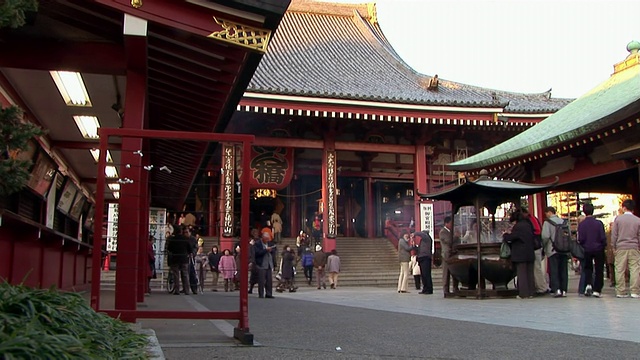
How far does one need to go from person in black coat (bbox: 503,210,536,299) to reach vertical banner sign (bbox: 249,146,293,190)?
40.3 ft

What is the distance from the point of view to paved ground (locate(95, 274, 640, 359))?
185 inches

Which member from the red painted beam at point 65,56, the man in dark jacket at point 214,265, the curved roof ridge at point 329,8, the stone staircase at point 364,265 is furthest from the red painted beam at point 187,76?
the curved roof ridge at point 329,8

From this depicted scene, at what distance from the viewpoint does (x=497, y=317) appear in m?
7.53

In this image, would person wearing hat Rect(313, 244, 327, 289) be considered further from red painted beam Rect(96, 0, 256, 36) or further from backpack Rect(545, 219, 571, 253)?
red painted beam Rect(96, 0, 256, 36)

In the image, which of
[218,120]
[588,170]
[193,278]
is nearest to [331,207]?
[193,278]

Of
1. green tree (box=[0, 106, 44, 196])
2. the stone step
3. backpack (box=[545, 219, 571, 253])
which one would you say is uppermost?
green tree (box=[0, 106, 44, 196])

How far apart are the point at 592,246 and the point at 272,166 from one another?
13.5 meters

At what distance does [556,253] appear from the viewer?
Answer: 11125 mm

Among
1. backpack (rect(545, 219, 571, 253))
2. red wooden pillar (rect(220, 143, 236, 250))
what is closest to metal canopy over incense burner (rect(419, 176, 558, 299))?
backpack (rect(545, 219, 571, 253))

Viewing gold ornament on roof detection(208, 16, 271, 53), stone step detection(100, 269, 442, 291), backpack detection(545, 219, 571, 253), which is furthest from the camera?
stone step detection(100, 269, 442, 291)

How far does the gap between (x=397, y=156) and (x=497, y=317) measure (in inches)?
738

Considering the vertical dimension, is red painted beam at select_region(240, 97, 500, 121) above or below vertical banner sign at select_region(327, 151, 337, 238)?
above

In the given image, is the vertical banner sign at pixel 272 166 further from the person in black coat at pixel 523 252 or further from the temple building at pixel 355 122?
the person in black coat at pixel 523 252

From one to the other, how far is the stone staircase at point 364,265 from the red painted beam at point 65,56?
11.9 metres
